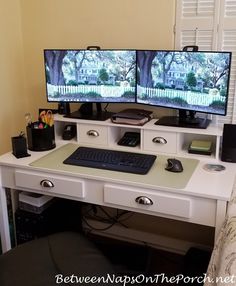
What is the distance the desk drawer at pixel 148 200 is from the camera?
1.43 meters

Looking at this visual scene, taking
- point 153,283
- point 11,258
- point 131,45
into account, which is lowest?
point 153,283

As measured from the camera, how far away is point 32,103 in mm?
2400

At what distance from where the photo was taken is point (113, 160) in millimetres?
1684

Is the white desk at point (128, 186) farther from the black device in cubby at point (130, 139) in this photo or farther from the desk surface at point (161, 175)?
the black device in cubby at point (130, 139)

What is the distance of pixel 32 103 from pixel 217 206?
4.98 feet

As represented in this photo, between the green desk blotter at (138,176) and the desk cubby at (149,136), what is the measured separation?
8 cm

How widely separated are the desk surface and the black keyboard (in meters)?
0.03

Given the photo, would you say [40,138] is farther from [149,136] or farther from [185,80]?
[185,80]

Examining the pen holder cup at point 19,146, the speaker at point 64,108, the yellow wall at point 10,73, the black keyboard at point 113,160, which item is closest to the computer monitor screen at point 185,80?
the black keyboard at point 113,160

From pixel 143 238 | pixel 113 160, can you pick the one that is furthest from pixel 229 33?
pixel 143 238

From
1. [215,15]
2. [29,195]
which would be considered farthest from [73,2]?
[29,195]

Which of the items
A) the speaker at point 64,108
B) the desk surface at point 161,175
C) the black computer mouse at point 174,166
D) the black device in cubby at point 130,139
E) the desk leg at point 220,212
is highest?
the speaker at point 64,108

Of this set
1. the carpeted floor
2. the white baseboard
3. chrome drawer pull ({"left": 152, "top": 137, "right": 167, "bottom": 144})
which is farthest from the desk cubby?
the white baseboard

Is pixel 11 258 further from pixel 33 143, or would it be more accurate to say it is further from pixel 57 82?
pixel 57 82
